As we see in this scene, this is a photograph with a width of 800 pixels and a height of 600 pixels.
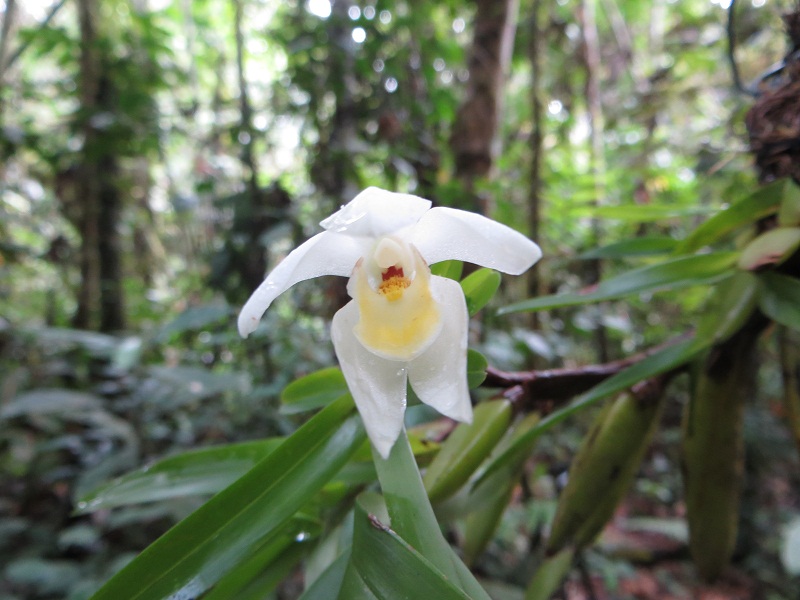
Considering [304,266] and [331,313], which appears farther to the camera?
[331,313]

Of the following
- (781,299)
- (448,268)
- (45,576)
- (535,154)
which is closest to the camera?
(448,268)

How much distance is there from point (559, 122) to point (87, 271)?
271 centimetres

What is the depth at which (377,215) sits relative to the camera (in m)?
0.41

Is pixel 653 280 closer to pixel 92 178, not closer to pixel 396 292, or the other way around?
pixel 396 292

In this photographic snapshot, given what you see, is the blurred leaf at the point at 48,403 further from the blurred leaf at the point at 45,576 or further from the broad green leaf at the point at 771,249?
the broad green leaf at the point at 771,249

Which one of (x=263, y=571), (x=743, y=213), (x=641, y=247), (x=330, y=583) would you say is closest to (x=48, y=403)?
(x=263, y=571)

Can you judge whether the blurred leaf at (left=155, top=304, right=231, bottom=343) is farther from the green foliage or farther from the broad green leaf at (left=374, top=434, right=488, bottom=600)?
the broad green leaf at (left=374, top=434, right=488, bottom=600)

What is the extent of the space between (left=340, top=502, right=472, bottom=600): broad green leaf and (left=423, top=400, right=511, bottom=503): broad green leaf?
11 cm

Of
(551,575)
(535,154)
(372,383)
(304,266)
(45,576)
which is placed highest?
(535,154)

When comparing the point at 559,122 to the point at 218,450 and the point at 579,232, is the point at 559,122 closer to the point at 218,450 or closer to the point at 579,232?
the point at 579,232

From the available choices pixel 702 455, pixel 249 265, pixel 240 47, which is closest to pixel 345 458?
pixel 702 455

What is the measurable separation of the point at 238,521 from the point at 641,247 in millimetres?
691

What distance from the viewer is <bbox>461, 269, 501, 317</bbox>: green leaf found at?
47 centimetres

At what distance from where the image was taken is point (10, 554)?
135 centimetres
